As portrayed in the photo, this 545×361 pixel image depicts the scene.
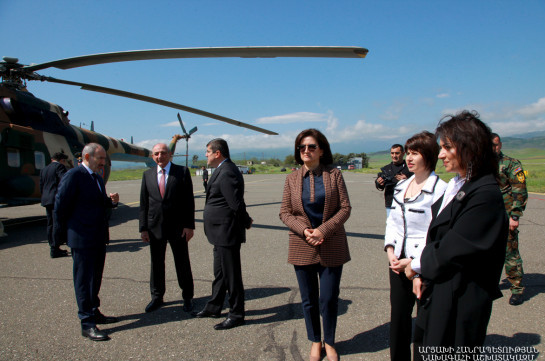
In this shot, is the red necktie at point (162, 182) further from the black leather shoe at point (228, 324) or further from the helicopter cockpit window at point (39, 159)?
the helicopter cockpit window at point (39, 159)

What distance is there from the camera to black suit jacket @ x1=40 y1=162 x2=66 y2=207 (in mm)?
5953

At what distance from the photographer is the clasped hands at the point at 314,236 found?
2578 millimetres

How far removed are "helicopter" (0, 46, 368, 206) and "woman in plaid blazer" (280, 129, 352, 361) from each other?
1.59 m

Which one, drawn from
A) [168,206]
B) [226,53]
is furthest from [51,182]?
[226,53]

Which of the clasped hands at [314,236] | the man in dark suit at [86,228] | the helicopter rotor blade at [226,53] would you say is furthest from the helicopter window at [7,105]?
the clasped hands at [314,236]

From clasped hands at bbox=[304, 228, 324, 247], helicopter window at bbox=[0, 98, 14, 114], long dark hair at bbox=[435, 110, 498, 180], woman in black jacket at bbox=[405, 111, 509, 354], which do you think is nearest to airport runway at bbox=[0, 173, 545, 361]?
clasped hands at bbox=[304, 228, 324, 247]

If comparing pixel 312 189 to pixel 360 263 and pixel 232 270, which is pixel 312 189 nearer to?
pixel 232 270

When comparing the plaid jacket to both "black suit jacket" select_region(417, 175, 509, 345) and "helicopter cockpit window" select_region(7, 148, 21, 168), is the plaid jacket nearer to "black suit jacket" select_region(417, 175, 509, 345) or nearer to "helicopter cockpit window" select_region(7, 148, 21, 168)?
"black suit jacket" select_region(417, 175, 509, 345)

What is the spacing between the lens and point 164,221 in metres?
3.57

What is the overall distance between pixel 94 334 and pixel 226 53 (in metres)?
3.23

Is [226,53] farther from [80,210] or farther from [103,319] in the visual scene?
[103,319]

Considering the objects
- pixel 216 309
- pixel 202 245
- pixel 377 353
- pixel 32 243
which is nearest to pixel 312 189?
pixel 377 353

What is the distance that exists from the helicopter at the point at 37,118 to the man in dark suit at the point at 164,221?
1532 millimetres

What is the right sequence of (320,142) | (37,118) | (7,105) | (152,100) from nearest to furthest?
(320,142), (152,100), (7,105), (37,118)
